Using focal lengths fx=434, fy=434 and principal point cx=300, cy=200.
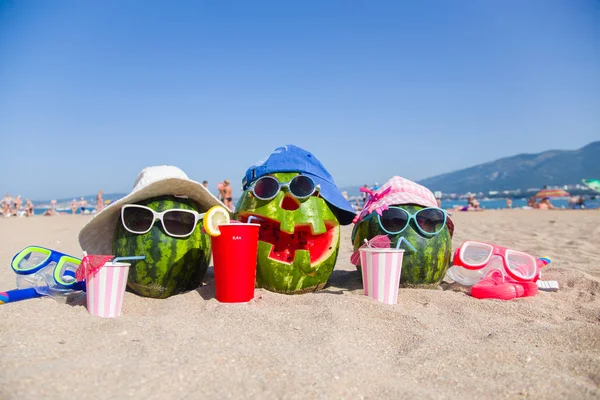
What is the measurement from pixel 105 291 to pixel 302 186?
180 cm

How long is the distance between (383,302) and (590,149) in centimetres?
17665

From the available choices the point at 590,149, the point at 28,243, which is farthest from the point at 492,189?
the point at 28,243

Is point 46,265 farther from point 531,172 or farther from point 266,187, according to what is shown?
point 531,172

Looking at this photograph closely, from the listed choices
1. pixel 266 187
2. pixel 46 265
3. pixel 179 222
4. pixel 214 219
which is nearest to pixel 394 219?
pixel 266 187

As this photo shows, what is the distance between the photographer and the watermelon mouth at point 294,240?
3.94 m

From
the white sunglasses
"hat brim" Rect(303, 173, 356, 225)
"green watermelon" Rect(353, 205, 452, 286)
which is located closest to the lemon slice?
the white sunglasses

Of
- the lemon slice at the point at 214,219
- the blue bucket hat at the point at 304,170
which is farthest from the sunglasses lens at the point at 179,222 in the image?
the blue bucket hat at the point at 304,170

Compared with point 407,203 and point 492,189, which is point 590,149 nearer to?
point 492,189

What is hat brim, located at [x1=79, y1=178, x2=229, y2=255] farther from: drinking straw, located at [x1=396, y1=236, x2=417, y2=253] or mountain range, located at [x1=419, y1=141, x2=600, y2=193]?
mountain range, located at [x1=419, y1=141, x2=600, y2=193]

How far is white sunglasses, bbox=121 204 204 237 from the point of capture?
3.58 m

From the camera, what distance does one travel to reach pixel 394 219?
4008 mm

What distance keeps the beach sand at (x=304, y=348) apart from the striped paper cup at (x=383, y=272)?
0.36ft

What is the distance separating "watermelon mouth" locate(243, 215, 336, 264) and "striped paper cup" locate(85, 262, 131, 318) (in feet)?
4.09

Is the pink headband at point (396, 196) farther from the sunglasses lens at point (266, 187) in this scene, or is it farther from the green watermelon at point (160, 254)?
the green watermelon at point (160, 254)
